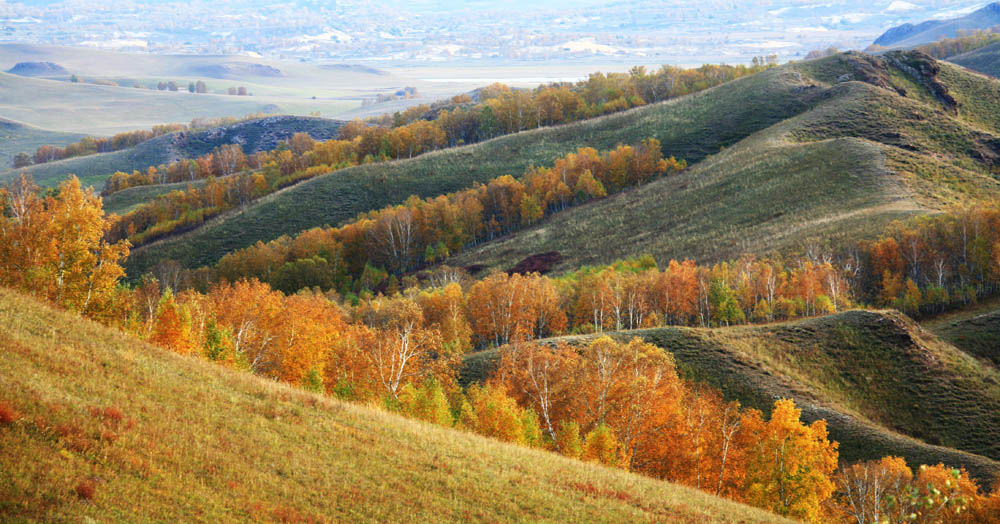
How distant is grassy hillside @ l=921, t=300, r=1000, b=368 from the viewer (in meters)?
66.7

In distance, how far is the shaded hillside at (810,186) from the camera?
10662 centimetres

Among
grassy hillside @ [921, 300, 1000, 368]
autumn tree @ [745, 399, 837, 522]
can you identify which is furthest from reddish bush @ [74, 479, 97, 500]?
grassy hillside @ [921, 300, 1000, 368]

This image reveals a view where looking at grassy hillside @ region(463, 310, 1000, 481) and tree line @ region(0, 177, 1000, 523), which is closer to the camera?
tree line @ region(0, 177, 1000, 523)

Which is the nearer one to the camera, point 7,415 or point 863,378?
point 7,415

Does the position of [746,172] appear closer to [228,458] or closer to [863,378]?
[863,378]

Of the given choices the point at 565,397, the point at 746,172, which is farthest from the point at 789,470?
the point at 746,172


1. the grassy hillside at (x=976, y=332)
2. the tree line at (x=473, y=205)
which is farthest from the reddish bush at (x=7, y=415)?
the tree line at (x=473, y=205)

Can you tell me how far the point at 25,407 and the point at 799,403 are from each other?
5117 centimetres

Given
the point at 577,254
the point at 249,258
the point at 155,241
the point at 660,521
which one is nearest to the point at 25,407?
the point at 660,521

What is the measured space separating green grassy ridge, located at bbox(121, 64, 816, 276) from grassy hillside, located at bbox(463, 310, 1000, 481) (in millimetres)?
103466

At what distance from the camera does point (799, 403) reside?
53.6 metres

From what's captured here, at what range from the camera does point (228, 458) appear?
1964cm

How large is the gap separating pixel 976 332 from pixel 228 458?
247 ft

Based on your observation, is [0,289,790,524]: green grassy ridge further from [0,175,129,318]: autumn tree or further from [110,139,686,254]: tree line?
[110,139,686,254]: tree line
